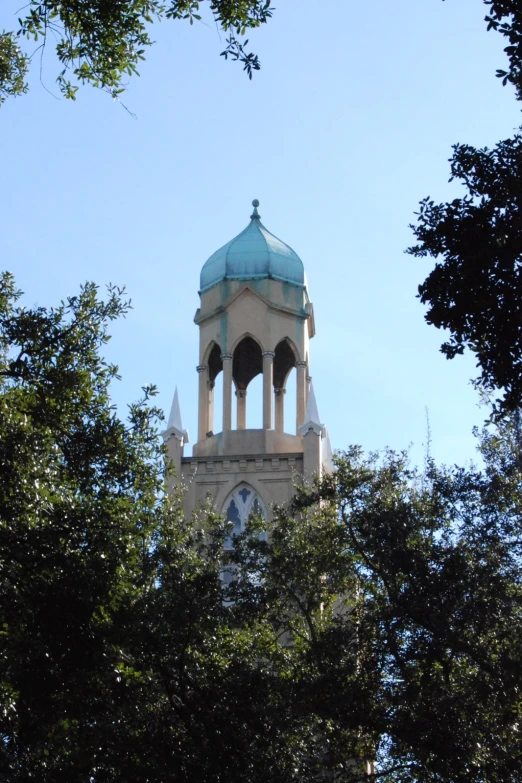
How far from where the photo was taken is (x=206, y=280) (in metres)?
39.9

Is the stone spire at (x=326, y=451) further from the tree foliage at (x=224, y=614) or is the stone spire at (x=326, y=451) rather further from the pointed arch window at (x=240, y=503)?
the tree foliage at (x=224, y=614)

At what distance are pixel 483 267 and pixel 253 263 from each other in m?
28.3

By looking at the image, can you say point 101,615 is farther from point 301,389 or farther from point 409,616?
point 301,389

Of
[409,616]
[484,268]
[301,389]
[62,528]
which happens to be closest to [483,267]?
[484,268]

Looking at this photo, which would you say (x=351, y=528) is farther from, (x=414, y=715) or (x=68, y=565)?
(x=68, y=565)

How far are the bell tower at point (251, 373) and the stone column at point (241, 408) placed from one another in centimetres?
2

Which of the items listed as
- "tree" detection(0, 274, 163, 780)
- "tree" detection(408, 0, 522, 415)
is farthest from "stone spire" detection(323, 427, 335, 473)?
"tree" detection(408, 0, 522, 415)

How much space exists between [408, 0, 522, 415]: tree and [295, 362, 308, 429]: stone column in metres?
25.8

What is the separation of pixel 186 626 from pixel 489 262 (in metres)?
8.39

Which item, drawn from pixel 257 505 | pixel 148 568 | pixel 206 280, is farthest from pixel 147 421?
pixel 206 280

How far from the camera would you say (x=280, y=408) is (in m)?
39.8

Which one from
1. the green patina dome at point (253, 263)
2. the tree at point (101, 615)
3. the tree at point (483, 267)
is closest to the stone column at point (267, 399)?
the green patina dome at point (253, 263)

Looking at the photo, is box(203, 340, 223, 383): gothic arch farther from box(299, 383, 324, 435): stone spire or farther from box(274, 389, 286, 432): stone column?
box(299, 383, 324, 435): stone spire

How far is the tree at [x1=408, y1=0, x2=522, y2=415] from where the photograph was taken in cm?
1152
